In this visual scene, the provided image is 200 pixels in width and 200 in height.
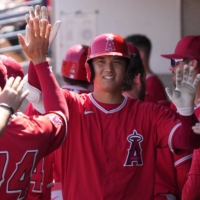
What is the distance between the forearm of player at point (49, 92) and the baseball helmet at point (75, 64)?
1652 mm

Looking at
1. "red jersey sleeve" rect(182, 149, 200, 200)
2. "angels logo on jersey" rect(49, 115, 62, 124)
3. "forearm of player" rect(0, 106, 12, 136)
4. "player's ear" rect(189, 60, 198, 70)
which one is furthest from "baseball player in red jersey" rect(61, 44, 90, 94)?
"forearm of player" rect(0, 106, 12, 136)

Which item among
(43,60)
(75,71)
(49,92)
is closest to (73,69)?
(75,71)

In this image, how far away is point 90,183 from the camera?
12.4ft

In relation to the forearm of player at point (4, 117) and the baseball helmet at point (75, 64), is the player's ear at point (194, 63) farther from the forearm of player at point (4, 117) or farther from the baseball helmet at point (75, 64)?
the forearm of player at point (4, 117)

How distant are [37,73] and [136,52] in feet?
5.00

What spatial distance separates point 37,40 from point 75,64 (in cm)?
184

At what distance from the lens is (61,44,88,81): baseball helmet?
5176 millimetres

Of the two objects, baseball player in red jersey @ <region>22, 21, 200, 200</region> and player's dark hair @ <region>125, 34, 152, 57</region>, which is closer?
baseball player in red jersey @ <region>22, 21, 200, 200</region>

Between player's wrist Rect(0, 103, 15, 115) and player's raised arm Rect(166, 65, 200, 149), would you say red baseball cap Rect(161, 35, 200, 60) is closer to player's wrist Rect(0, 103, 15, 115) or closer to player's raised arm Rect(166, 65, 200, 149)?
player's raised arm Rect(166, 65, 200, 149)

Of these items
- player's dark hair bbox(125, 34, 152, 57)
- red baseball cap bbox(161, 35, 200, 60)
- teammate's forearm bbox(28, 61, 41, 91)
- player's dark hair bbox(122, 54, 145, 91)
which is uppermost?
teammate's forearm bbox(28, 61, 41, 91)

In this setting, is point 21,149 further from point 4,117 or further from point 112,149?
point 112,149

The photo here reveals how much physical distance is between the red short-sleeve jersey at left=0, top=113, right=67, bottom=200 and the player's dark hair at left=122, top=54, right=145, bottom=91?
4.95 ft

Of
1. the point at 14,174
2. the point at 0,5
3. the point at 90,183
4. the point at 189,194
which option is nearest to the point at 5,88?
the point at 14,174

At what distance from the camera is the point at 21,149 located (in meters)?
3.00
